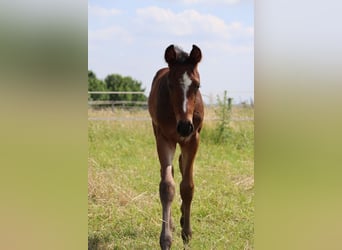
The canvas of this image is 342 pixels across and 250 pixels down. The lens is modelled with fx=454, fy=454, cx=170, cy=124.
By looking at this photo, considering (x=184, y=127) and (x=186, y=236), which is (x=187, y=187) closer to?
(x=186, y=236)

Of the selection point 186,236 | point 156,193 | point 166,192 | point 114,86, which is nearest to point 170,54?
point 166,192

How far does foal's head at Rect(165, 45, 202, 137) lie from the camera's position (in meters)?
1.80

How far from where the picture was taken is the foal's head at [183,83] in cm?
180

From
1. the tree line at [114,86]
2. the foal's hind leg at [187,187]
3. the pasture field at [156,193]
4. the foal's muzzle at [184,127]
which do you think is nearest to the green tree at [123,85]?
the tree line at [114,86]

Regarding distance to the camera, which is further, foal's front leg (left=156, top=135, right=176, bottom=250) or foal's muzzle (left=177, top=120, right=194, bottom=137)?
foal's front leg (left=156, top=135, right=176, bottom=250)

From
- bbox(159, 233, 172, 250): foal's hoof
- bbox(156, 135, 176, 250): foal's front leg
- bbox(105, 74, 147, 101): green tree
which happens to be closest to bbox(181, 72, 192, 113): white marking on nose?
bbox(156, 135, 176, 250): foal's front leg

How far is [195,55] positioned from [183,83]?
0.13 m

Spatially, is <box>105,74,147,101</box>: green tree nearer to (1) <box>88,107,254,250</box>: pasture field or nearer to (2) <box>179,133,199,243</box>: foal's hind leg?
(1) <box>88,107,254,250</box>: pasture field

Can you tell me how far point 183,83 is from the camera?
1.83 meters
